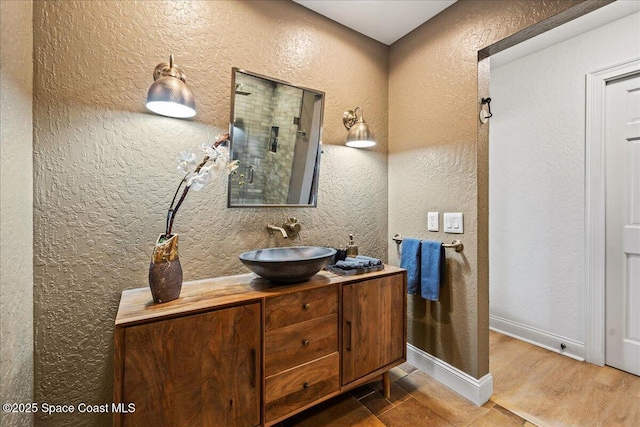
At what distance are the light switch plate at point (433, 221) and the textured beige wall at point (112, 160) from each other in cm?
104

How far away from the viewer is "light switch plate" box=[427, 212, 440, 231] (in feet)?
5.86

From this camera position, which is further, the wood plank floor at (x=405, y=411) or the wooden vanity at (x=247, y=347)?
→ the wood plank floor at (x=405, y=411)

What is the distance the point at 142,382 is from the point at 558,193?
9.50 ft

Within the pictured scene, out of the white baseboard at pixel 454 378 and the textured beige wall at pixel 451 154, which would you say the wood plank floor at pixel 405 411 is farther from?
the textured beige wall at pixel 451 154

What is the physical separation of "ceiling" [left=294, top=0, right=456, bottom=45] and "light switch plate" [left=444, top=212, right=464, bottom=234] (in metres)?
1.38

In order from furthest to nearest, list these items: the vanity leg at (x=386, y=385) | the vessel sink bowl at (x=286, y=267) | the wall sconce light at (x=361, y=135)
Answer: the wall sconce light at (x=361, y=135) → the vanity leg at (x=386, y=385) → the vessel sink bowl at (x=286, y=267)

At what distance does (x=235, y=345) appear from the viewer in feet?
3.57

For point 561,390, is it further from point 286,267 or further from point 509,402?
point 286,267

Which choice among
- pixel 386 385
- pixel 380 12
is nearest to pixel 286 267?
pixel 386 385

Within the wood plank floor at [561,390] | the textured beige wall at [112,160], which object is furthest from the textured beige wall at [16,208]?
the wood plank floor at [561,390]

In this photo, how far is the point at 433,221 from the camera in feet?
5.94

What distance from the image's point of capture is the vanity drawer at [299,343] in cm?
118

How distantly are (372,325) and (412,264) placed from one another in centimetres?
56

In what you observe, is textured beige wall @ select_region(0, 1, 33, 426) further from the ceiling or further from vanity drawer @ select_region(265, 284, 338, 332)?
the ceiling
